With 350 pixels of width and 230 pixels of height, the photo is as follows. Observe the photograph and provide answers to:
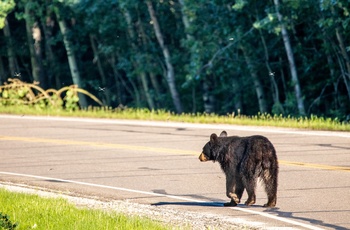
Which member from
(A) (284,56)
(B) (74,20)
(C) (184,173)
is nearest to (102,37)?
(B) (74,20)

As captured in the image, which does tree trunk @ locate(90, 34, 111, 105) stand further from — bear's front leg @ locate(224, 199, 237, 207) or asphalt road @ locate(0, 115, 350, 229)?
bear's front leg @ locate(224, 199, 237, 207)

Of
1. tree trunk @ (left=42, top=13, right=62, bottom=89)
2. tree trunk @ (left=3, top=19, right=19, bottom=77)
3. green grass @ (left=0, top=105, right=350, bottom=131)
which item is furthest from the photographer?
tree trunk @ (left=3, top=19, right=19, bottom=77)

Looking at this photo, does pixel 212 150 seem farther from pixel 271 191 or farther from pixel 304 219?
pixel 304 219

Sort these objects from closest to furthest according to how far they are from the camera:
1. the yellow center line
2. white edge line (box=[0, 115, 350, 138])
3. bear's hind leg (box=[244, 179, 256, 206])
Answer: bear's hind leg (box=[244, 179, 256, 206]) → the yellow center line → white edge line (box=[0, 115, 350, 138])

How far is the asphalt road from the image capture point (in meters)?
12.8

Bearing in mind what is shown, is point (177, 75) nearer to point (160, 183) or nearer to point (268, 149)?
point (160, 183)

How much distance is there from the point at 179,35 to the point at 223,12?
927cm

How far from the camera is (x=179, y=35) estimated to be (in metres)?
43.3

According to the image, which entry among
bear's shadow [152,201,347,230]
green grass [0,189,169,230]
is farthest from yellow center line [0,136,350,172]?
green grass [0,189,169,230]

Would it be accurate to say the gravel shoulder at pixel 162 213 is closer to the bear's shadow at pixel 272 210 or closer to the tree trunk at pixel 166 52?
the bear's shadow at pixel 272 210

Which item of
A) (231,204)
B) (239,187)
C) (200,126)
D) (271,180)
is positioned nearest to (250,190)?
(239,187)

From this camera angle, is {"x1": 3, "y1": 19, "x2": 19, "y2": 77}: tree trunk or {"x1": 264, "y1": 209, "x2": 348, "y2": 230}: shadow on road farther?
{"x1": 3, "y1": 19, "x2": 19, "y2": 77}: tree trunk

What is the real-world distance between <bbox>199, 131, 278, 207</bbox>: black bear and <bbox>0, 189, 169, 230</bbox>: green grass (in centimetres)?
125

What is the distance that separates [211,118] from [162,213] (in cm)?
1144
